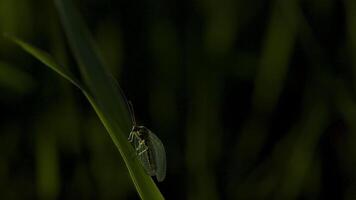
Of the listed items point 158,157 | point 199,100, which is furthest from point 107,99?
point 199,100

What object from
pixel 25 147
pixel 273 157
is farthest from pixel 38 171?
pixel 273 157

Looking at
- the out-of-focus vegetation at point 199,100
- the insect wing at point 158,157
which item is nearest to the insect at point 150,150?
the insect wing at point 158,157

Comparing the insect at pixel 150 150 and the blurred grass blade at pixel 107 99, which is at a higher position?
the blurred grass blade at pixel 107 99

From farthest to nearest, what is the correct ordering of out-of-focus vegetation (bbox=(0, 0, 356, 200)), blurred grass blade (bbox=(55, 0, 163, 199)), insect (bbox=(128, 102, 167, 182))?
out-of-focus vegetation (bbox=(0, 0, 356, 200)) → insect (bbox=(128, 102, 167, 182)) → blurred grass blade (bbox=(55, 0, 163, 199))

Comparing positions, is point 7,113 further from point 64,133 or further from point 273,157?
point 273,157

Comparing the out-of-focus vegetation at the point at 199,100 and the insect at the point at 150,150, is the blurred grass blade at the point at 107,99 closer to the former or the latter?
the insect at the point at 150,150

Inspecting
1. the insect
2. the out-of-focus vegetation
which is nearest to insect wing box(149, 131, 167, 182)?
the insect

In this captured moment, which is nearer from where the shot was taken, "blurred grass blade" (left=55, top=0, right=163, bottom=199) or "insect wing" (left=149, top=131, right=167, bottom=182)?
"blurred grass blade" (left=55, top=0, right=163, bottom=199)

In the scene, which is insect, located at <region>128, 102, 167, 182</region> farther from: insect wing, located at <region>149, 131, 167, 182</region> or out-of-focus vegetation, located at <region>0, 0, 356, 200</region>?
out-of-focus vegetation, located at <region>0, 0, 356, 200</region>
